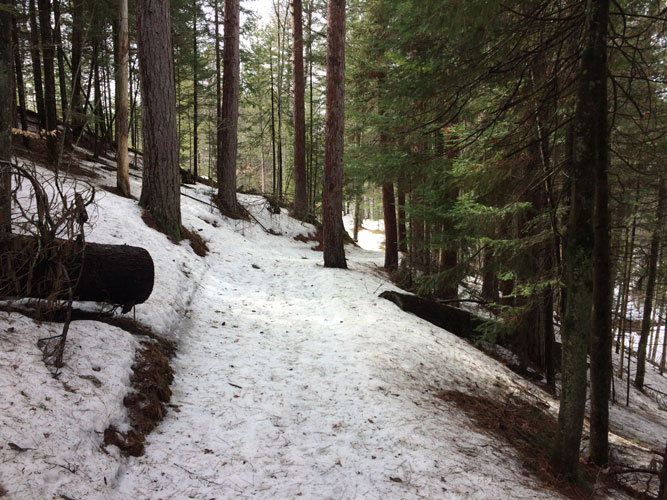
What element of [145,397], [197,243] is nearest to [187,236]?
[197,243]

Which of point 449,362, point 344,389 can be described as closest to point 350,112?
point 449,362

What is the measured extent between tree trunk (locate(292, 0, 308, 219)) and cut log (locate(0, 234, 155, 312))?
499 inches

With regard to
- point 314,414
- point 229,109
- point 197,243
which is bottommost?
point 314,414

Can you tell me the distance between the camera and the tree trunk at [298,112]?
50.9 ft

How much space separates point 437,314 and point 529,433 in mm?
3845

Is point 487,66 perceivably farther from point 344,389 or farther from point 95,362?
point 95,362

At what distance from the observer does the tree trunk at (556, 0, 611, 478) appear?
9.99 ft

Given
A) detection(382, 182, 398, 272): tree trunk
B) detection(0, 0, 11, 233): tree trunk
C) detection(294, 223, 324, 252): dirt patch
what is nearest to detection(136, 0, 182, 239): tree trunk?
detection(0, 0, 11, 233): tree trunk

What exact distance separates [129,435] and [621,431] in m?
8.79

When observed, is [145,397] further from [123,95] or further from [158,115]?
[123,95]

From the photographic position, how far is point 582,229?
311 cm

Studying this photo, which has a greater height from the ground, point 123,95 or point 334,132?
point 123,95

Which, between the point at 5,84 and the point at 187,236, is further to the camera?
the point at 187,236

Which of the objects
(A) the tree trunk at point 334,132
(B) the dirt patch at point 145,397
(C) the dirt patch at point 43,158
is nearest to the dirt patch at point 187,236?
(C) the dirt patch at point 43,158
